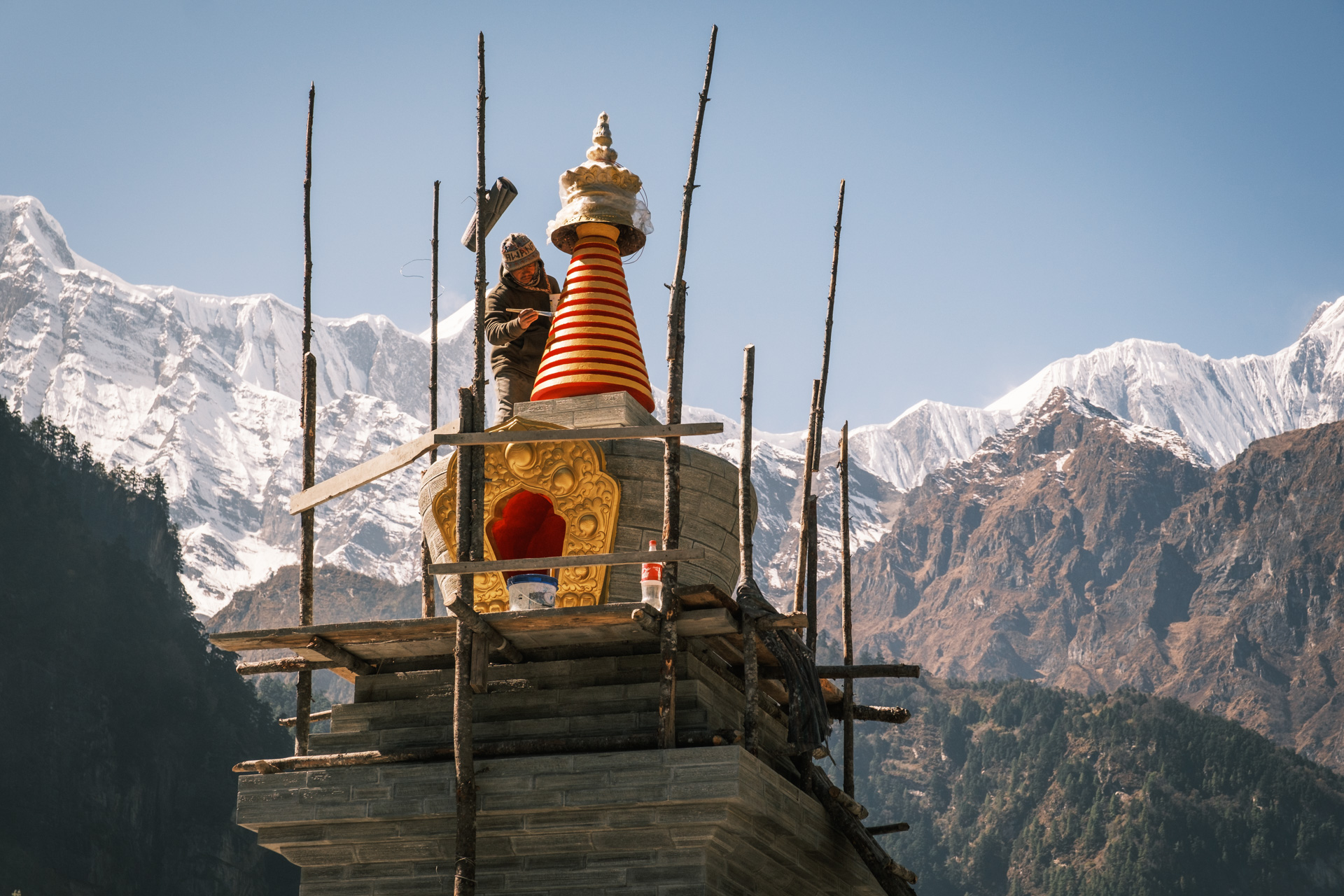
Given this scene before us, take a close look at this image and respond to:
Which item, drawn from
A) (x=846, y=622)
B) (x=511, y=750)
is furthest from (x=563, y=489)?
(x=846, y=622)

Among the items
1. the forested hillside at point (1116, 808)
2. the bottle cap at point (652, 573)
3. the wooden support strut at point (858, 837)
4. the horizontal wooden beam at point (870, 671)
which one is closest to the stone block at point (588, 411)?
the bottle cap at point (652, 573)

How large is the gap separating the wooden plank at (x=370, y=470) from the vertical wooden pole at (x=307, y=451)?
1.19 ft

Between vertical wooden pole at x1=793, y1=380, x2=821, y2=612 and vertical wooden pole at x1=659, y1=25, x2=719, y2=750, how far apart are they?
9.89ft

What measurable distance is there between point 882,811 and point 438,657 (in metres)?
150

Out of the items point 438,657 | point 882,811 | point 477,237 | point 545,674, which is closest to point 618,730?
point 545,674

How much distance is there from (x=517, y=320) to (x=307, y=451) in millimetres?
2351

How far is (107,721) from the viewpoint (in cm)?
8219

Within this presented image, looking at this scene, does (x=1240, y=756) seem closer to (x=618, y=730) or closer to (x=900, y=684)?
(x=900, y=684)

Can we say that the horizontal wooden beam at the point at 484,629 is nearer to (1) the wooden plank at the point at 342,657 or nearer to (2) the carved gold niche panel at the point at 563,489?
(2) the carved gold niche panel at the point at 563,489

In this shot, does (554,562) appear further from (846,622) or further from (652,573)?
(846,622)

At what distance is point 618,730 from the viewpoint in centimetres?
1248

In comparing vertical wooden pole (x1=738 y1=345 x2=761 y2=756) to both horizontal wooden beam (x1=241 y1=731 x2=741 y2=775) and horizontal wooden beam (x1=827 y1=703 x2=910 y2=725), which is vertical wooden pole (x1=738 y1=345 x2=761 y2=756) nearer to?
horizontal wooden beam (x1=241 y1=731 x2=741 y2=775)

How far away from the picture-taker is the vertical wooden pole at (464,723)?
458 inches

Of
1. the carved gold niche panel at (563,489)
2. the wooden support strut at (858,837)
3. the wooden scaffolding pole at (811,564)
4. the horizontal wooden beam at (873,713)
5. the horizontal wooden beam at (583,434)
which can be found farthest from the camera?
the wooden scaffolding pole at (811,564)
